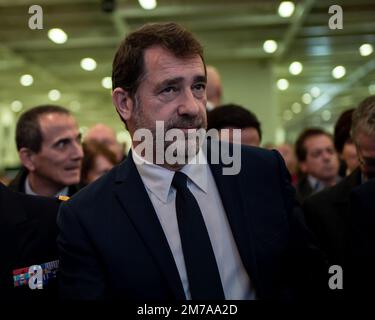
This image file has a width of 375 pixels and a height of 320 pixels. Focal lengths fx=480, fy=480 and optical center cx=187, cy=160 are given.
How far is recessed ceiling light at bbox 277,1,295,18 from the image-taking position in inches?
219

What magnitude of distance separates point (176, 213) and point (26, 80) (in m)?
10.7

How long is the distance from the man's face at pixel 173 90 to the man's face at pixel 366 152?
0.72m

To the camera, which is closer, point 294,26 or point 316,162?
point 316,162

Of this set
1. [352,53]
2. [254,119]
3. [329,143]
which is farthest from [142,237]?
[352,53]

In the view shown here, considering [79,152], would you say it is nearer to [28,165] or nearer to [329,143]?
[28,165]

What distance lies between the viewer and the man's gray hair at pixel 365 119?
1.80 m

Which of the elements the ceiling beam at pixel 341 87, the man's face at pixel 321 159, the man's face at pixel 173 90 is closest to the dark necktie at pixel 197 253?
the man's face at pixel 173 90

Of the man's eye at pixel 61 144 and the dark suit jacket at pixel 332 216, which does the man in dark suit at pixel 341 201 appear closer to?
the dark suit jacket at pixel 332 216

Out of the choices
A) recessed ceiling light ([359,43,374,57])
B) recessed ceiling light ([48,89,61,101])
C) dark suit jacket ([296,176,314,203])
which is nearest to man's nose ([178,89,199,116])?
dark suit jacket ([296,176,314,203])

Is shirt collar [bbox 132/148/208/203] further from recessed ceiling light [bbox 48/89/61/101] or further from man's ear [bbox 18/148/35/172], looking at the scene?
recessed ceiling light [bbox 48/89/61/101]

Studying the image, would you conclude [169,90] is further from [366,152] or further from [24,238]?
[366,152]

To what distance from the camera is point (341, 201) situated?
6.40 feet

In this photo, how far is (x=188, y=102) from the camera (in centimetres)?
141

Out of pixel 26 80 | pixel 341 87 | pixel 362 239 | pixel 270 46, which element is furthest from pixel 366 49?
pixel 26 80
